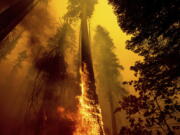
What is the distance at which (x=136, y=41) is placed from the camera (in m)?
7.37

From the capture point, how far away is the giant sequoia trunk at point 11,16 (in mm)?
7338

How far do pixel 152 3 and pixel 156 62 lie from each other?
2.65 m

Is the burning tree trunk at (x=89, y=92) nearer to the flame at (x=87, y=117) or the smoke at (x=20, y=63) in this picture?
the flame at (x=87, y=117)

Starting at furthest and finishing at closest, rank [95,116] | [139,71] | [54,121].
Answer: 1. [54,121]
2. [95,116]
3. [139,71]

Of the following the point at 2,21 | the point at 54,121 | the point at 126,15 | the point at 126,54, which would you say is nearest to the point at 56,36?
the point at 54,121

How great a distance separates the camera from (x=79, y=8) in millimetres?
14422

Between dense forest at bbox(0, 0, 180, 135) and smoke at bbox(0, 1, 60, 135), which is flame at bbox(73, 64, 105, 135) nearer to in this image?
dense forest at bbox(0, 0, 180, 135)

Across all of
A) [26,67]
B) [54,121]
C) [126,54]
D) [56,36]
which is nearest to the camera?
[54,121]

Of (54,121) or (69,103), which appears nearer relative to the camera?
(54,121)

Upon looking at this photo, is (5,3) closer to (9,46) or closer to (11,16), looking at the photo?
(11,16)

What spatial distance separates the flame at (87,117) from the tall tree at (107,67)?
10170 mm

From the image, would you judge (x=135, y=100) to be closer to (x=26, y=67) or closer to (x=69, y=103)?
(x=69, y=103)

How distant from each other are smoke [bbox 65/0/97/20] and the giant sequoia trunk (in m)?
5.70

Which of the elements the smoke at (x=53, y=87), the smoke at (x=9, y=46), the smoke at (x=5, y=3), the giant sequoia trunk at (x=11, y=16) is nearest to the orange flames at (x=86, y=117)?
the giant sequoia trunk at (x=11, y=16)
